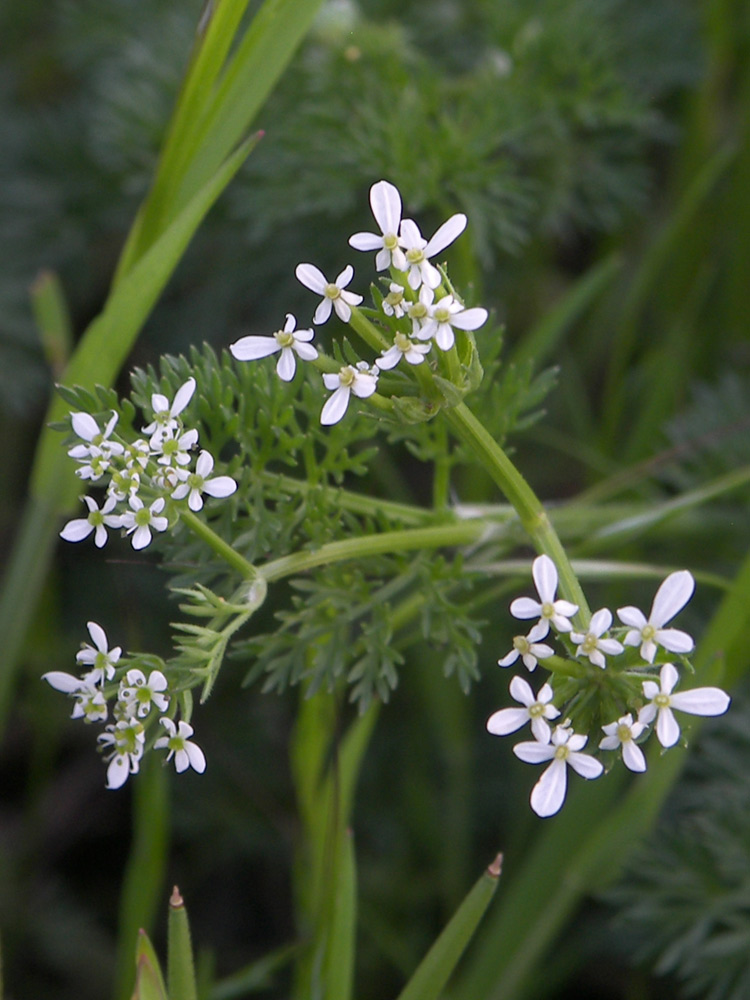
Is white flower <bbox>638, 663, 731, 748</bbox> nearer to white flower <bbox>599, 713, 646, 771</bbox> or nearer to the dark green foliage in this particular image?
white flower <bbox>599, 713, 646, 771</bbox>

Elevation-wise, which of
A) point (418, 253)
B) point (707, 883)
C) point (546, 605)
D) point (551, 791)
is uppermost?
point (418, 253)

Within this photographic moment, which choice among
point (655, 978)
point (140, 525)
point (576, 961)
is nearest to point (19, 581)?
point (140, 525)

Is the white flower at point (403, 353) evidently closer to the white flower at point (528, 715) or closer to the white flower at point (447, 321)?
the white flower at point (447, 321)

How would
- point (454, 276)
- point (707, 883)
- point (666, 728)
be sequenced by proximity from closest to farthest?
point (666, 728) < point (707, 883) < point (454, 276)

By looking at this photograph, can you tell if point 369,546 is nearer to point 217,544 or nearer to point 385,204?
point 217,544

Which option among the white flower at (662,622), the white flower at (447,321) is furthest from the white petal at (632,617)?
the white flower at (447,321)

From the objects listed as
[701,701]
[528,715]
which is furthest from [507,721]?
[701,701]

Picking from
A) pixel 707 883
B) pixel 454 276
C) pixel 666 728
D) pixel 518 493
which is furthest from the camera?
pixel 454 276

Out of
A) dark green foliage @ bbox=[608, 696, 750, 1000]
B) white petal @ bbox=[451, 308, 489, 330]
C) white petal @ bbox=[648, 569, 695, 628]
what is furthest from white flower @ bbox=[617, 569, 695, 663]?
dark green foliage @ bbox=[608, 696, 750, 1000]
